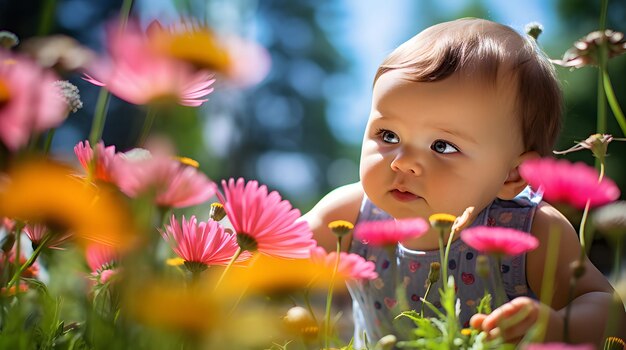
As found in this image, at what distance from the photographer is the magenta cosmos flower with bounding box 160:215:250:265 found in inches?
21.6

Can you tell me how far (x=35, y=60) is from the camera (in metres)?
0.36

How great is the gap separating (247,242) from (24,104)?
183mm

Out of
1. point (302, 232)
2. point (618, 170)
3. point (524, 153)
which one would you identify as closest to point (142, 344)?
point (302, 232)

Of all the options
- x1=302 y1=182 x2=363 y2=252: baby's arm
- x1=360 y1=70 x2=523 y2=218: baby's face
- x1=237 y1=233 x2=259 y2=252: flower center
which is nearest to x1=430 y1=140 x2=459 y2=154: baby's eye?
x1=360 y1=70 x2=523 y2=218: baby's face

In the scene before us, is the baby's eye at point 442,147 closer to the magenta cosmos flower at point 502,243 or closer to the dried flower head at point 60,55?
the magenta cosmos flower at point 502,243

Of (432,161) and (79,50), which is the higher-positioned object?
(79,50)

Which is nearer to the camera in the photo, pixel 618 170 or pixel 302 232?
pixel 302 232

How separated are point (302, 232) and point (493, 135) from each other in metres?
0.48

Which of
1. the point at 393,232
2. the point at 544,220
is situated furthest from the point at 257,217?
the point at 544,220

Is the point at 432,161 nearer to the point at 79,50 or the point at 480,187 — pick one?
the point at 480,187

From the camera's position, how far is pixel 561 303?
0.97m

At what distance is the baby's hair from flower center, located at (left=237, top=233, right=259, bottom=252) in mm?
482

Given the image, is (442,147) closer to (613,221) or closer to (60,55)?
(613,221)

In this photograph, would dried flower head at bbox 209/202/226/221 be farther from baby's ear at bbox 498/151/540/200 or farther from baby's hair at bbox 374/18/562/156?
baby's ear at bbox 498/151/540/200
